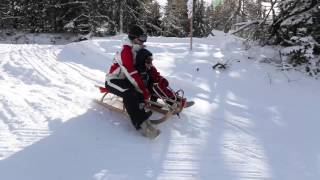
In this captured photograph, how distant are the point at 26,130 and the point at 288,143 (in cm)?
353

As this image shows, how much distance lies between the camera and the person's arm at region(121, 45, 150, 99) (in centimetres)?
590

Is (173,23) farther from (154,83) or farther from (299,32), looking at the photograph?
(154,83)

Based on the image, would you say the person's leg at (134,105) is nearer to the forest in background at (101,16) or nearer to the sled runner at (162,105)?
the sled runner at (162,105)

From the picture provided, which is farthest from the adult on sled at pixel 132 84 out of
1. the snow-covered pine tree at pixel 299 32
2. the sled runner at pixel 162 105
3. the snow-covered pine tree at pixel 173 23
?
the snow-covered pine tree at pixel 173 23

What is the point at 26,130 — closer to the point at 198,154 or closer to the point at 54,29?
the point at 198,154

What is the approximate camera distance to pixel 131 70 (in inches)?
233

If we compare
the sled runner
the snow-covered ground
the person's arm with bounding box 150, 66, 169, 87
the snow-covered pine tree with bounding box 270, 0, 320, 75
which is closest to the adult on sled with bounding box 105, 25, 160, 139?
the snow-covered ground

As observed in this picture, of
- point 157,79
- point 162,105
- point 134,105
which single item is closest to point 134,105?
point 134,105

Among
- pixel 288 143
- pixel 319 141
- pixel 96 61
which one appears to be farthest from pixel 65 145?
pixel 96 61

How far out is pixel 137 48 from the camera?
6.08 metres

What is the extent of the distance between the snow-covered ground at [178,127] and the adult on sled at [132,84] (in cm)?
22

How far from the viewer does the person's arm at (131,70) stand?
5902mm

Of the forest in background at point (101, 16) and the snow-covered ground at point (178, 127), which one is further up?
the forest in background at point (101, 16)

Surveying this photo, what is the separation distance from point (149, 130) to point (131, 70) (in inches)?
34.6
